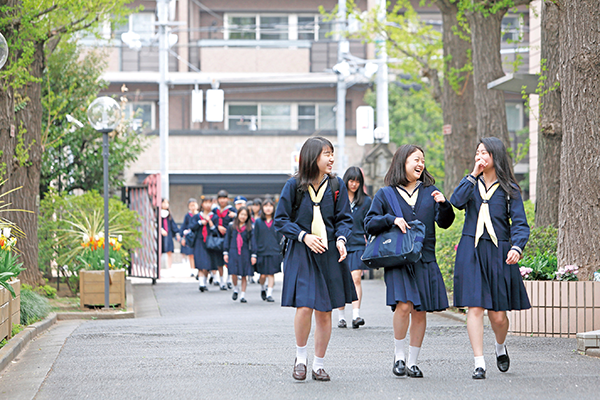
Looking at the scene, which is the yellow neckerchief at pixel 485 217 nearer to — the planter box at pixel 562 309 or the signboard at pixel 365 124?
the planter box at pixel 562 309

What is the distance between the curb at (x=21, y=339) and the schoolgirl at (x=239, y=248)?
3.88 metres

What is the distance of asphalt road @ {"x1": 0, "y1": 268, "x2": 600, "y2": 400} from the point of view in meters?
5.91

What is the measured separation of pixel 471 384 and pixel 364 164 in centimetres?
1870

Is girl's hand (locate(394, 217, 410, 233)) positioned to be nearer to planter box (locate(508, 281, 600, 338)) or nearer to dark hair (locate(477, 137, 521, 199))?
dark hair (locate(477, 137, 521, 199))

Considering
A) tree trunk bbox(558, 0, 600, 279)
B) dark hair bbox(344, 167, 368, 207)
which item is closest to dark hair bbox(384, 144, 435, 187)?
tree trunk bbox(558, 0, 600, 279)

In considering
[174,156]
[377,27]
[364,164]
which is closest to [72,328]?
[377,27]

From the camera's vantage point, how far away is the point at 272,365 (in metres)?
7.11

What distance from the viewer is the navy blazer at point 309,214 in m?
6.28

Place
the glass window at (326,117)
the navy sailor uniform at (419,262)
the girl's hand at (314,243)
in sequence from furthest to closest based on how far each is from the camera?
the glass window at (326,117) < the navy sailor uniform at (419,262) < the girl's hand at (314,243)

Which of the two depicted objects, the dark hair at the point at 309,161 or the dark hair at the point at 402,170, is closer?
the dark hair at the point at 309,161

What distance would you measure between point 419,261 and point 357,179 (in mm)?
3939

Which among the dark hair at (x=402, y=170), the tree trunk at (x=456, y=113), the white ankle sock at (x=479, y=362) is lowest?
the white ankle sock at (x=479, y=362)

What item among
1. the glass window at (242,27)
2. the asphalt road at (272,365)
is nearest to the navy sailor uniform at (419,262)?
the asphalt road at (272,365)

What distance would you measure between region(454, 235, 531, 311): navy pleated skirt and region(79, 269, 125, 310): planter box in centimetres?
746
